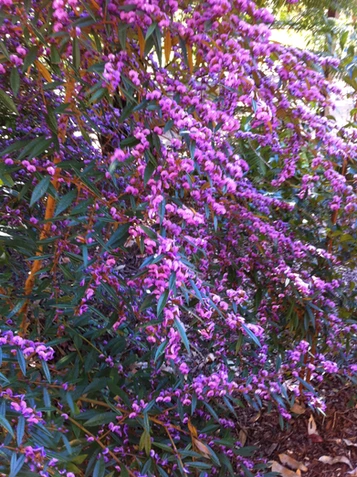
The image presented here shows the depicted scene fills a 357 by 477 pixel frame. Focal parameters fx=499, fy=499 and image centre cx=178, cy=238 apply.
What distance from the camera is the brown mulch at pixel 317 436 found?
6.13 ft

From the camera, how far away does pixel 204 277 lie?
1628 mm

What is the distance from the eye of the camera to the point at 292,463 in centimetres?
185

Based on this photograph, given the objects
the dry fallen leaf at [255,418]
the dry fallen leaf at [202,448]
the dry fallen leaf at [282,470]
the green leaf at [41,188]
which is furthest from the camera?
the dry fallen leaf at [255,418]

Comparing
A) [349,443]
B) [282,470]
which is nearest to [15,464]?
[282,470]

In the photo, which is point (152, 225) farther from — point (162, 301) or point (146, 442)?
point (146, 442)

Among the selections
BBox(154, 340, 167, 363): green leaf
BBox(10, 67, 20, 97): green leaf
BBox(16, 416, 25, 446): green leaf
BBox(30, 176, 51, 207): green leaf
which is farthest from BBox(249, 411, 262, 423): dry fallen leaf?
BBox(10, 67, 20, 97): green leaf

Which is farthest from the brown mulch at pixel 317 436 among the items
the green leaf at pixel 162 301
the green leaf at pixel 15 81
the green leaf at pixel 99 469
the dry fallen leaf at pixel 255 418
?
the green leaf at pixel 15 81

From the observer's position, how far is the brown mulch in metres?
1.87

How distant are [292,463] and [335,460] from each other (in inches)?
6.5

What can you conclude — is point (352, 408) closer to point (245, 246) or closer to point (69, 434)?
point (245, 246)

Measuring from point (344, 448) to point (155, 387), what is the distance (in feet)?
2.93

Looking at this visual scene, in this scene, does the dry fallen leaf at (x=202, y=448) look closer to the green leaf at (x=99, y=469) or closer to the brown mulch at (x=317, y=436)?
the green leaf at (x=99, y=469)

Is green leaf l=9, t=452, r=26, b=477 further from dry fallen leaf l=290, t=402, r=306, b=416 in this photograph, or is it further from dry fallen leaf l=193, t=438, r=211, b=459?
dry fallen leaf l=290, t=402, r=306, b=416

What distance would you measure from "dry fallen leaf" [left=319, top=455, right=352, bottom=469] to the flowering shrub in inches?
11.2
